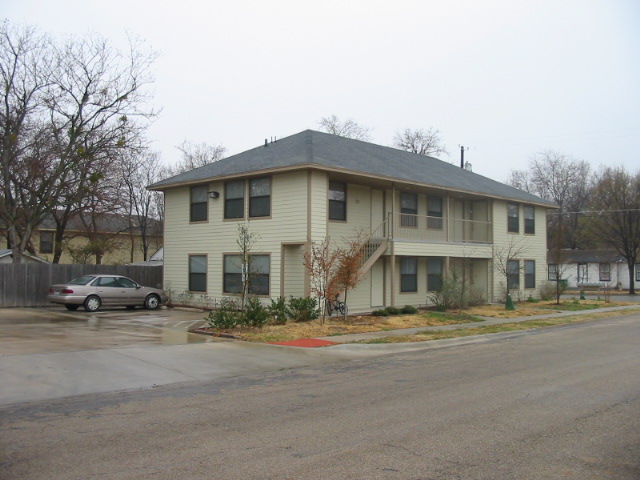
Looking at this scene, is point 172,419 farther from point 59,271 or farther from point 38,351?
point 59,271

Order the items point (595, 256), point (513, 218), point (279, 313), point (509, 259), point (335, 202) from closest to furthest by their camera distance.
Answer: point (279, 313) → point (335, 202) → point (509, 259) → point (513, 218) → point (595, 256)

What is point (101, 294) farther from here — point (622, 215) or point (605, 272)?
point (605, 272)

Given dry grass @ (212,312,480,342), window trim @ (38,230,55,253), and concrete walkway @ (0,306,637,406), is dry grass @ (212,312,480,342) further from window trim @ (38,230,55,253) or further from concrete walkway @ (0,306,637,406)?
window trim @ (38,230,55,253)

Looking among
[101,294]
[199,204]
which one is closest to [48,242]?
[101,294]

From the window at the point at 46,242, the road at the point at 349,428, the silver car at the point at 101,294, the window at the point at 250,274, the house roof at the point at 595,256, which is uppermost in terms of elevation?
the window at the point at 46,242

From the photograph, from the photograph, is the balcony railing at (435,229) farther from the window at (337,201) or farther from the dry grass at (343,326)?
the dry grass at (343,326)

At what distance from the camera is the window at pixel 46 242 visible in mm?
47844

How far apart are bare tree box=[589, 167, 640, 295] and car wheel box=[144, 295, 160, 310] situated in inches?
1481

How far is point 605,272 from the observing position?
53750 millimetres

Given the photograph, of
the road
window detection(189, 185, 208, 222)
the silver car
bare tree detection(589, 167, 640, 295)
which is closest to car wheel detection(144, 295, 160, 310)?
the silver car

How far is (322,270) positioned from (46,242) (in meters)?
37.4

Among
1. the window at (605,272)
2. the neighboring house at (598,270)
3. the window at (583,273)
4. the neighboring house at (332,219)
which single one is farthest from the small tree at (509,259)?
the window at (583,273)

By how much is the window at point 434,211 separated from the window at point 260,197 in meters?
8.04

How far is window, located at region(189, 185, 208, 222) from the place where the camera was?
2406cm
